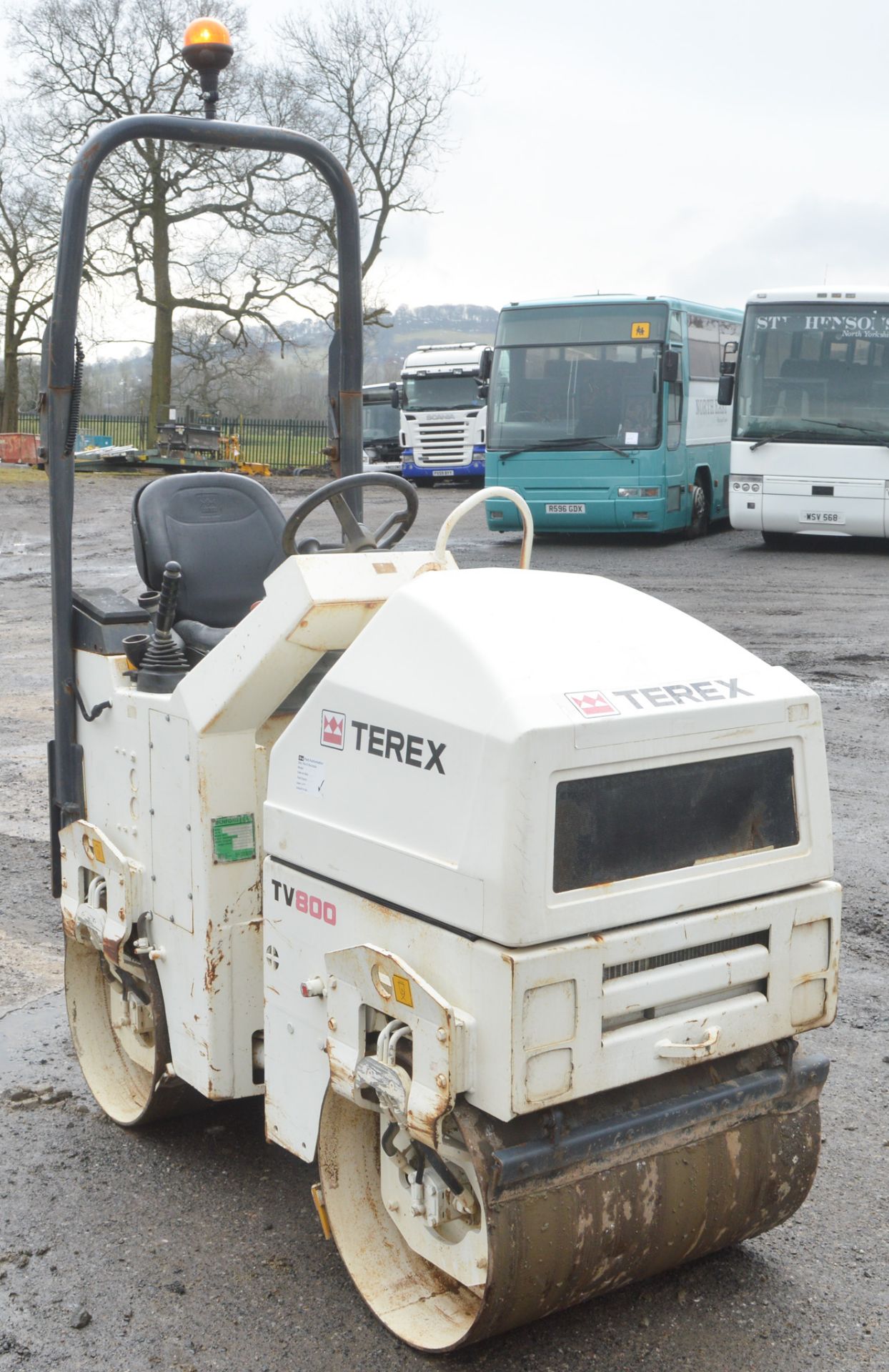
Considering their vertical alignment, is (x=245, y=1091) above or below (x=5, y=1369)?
above

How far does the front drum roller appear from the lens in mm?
2627

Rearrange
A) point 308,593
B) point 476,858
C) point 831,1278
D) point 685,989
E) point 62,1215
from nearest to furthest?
point 476,858 < point 685,989 < point 308,593 < point 831,1278 < point 62,1215

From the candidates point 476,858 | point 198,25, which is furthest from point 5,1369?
point 198,25

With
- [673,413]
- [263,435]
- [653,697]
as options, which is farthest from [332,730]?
[263,435]

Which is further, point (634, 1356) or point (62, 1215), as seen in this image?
point (62, 1215)

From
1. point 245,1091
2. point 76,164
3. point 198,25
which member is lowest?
point 245,1091

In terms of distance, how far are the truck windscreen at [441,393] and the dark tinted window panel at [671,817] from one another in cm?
2600

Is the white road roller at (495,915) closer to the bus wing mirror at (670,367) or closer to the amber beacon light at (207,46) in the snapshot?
the amber beacon light at (207,46)

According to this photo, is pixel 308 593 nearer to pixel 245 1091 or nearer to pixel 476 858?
pixel 476 858

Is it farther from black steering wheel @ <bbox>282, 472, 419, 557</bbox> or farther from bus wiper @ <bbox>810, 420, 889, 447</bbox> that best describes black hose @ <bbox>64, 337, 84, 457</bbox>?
bus wiper @ <bbox>810, 420, 889, 447</bbox>

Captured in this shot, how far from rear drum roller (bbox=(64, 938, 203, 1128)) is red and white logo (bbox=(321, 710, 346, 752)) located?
1057mm

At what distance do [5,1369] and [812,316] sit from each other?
15771 mm

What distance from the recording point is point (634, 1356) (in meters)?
2.91

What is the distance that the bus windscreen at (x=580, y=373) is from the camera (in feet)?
56.5
